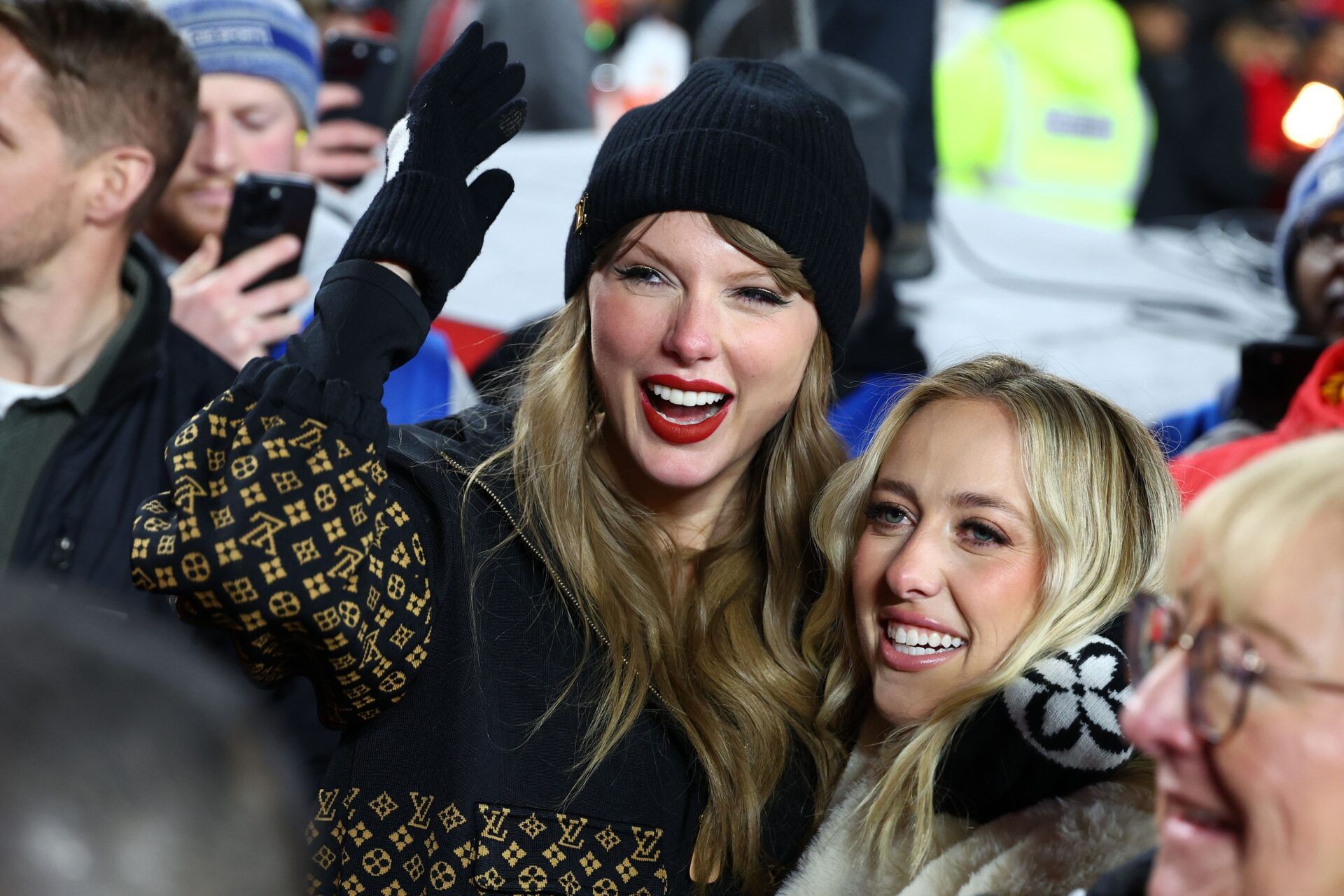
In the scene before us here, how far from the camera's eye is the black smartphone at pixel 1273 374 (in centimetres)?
315

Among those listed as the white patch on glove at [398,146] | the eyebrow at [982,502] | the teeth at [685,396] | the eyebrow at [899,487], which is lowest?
the eyebrow at [899,487]

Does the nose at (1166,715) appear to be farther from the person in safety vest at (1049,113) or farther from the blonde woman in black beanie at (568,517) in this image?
the person in safety vest at (1049,113)

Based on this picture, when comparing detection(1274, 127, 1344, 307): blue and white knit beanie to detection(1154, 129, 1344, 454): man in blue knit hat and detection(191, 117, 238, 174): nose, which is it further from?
detection(191, 117, 238, 174): nose

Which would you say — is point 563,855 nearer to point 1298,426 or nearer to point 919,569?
point 919,569

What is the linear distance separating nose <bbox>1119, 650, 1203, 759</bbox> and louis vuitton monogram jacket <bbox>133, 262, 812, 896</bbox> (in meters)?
0.98

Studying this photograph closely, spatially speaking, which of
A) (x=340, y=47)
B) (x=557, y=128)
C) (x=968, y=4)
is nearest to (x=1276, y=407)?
(x=340, y=47)

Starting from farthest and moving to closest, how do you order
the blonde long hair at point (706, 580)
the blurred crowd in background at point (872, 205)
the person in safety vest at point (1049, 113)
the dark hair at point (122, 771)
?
the person in safety vest at point (1049, 113) < the blurred crowd in background at point (872, 205) < the blonde long hair at point (706, 580) < the dark hair at point (122, 771)

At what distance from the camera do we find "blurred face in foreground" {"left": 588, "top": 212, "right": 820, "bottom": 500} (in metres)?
2.20

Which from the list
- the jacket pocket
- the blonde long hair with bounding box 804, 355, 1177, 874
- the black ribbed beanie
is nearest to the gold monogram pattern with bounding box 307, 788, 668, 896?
the jacket pocket

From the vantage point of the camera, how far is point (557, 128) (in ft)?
19.8

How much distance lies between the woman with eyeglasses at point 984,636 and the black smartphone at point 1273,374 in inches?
48.2

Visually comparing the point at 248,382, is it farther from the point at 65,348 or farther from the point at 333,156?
the point at 333,156

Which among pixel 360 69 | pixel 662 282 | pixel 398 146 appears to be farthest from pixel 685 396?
pixel 360 69

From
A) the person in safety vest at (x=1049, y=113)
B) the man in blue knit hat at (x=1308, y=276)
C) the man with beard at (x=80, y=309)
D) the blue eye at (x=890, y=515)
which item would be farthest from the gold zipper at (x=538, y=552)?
the person in safety vest at (x=1049, y=113)
